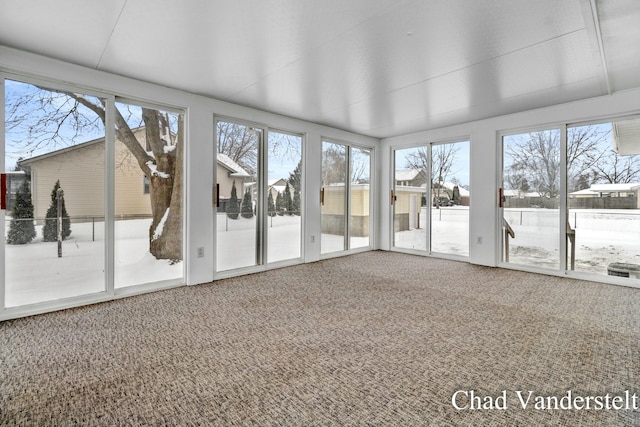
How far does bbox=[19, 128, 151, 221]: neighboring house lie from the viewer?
293 cm

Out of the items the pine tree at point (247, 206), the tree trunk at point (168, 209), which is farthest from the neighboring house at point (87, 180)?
the pine tree at point (247, 206)

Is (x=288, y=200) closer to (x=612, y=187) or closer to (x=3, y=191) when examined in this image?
(x=3, y=191)

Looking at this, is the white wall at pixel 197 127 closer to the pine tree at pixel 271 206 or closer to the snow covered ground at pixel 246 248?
the snow covered ground at pixel 246 248

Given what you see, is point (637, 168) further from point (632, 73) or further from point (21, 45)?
point (21, 45)

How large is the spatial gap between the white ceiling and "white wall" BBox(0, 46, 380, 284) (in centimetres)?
13

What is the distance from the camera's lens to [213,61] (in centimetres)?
290

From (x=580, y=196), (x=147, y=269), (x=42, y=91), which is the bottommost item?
(x=147, y=269)

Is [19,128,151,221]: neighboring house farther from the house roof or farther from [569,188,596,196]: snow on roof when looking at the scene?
[569,188,596,196]: snow on roof

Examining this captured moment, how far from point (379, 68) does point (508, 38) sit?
1068 mm

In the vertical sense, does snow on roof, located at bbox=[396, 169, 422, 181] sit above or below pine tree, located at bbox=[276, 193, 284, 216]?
above

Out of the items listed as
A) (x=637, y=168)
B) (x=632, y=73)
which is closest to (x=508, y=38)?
(x=632, y=73)

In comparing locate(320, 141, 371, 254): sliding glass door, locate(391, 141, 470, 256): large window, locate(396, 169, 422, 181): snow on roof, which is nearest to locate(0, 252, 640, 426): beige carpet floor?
locate(391, 141, 470, 256): large window

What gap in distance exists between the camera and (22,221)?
9.29 feet

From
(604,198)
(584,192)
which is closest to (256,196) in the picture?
(584,192)
